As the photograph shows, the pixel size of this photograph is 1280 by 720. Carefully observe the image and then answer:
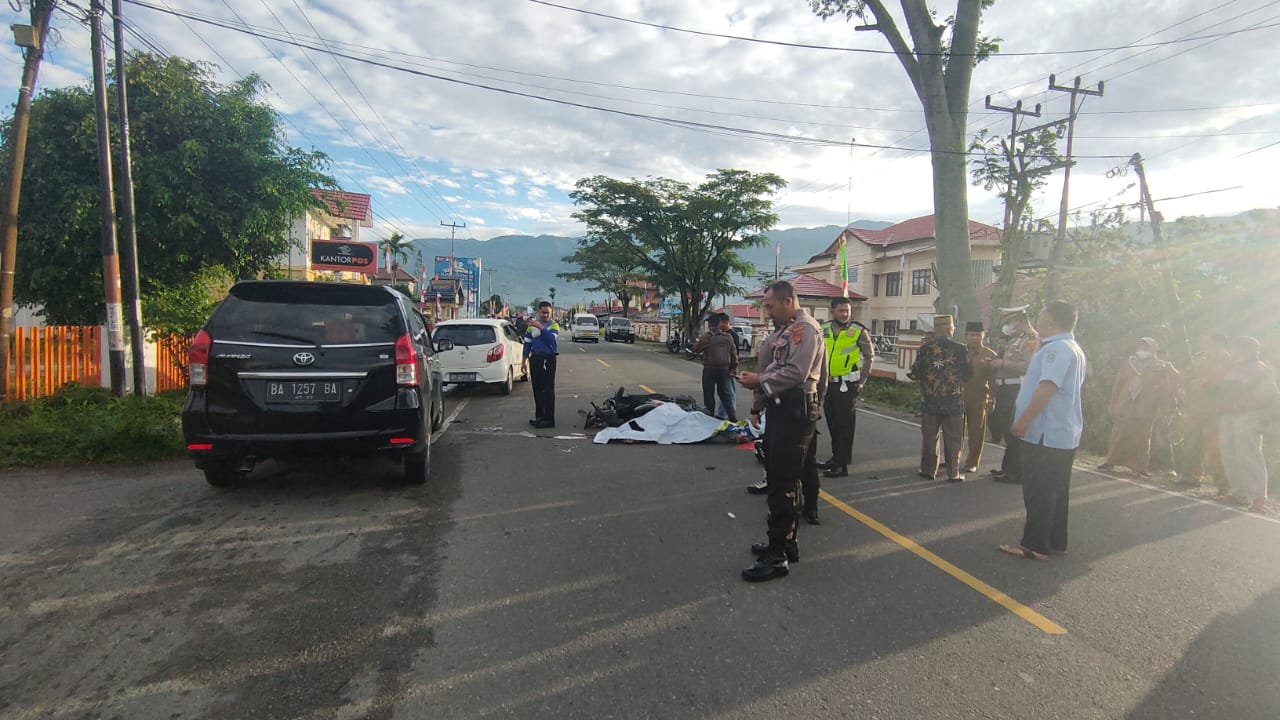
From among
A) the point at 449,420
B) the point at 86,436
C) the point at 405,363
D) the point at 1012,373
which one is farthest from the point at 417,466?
the point at 1012,373

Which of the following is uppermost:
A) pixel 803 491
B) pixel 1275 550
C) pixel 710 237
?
pixel 710 237

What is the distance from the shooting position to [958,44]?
39.2 feet

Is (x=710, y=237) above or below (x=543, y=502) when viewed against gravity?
above

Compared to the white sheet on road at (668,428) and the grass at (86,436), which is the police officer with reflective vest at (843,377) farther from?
the grass at (86,436)

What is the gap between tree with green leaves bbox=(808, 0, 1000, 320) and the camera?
37.9ft

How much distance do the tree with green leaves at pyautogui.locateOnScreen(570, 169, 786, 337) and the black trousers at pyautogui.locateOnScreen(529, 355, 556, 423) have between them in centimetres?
2251

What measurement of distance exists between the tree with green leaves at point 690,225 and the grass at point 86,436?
82.8 ft

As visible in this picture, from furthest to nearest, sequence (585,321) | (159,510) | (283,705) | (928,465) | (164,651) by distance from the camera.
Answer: (585,321), (928,465), (159,510), (164,651), (283,705)

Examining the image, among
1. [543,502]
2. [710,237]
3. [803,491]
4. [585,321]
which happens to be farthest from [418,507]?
[585,321]

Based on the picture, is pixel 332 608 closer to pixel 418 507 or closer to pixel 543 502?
pixel 418 507

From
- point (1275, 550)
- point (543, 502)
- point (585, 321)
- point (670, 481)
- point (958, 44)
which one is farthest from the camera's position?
point (585, 321)

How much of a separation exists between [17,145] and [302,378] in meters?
7.22

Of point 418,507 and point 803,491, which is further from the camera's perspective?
point 418,507

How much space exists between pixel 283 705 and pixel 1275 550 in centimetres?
645
